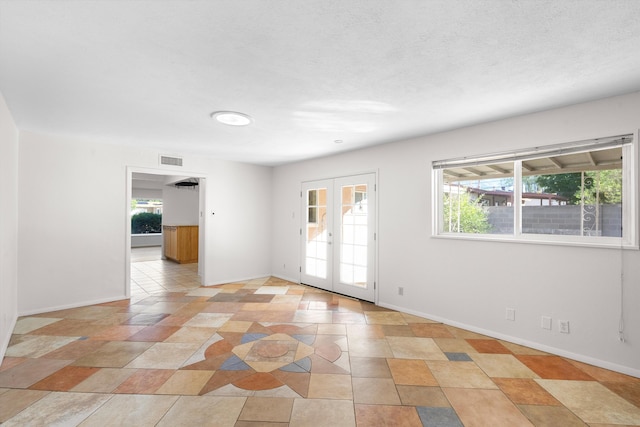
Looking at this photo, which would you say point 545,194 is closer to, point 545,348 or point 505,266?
point 505,266

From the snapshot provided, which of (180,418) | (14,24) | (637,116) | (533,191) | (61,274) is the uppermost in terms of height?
(14,24)

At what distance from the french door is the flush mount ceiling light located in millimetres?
2063

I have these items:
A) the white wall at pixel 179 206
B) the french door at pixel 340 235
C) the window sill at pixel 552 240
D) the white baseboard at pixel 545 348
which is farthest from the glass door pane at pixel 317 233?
the white wall at pixel 179 206

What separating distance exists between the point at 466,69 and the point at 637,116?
1.68 meters

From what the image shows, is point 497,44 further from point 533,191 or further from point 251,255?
point 251,255

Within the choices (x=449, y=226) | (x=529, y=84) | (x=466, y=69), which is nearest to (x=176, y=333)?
(x=449, y=226)

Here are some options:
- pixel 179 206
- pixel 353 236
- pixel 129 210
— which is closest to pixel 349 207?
pixel 353 236

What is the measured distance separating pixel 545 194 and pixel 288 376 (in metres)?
3.12

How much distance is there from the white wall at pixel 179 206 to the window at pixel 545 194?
765 centimetres

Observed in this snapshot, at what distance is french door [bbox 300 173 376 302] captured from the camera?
14.6 ft

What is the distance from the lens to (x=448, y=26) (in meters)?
1.62

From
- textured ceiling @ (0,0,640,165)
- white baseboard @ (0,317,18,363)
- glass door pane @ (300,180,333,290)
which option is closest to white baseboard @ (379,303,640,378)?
glass door pane @ (300,180,333,290)

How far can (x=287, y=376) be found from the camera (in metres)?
2.37

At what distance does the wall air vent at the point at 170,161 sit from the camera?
15.7 feet
